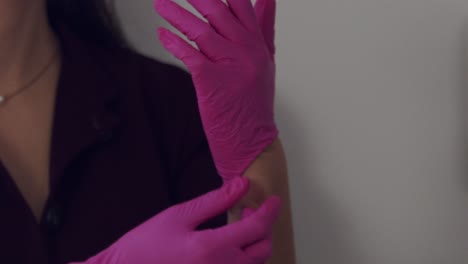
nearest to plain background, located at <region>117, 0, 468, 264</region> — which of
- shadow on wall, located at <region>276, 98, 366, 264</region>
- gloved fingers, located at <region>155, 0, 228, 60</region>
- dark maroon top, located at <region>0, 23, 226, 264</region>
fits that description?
shadow on wall, located at <region>276, 98, 366, 264</region>

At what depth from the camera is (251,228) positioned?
578 millimetres

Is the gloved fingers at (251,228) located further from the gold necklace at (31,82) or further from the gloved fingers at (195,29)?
the gold necklace at (31,82)

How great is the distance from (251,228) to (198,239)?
6 centimetres

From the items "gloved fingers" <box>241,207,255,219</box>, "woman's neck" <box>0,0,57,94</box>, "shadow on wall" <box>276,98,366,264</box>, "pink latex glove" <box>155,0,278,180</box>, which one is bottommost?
"shadow on wall" <box>276,98,366,264</box>

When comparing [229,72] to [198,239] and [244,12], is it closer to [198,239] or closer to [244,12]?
[244,12]

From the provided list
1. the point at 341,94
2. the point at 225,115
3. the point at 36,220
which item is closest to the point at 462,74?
the point at 341,94

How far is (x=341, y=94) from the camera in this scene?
34.4 inches

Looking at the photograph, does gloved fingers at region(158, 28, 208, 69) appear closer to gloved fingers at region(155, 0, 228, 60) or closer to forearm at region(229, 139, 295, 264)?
gloved fingers at region(155, 0, 228, 60)

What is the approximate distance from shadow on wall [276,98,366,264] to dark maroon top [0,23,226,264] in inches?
7.3

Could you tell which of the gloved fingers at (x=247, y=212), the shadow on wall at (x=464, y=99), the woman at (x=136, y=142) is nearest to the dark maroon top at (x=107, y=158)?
the woman at (x=136, y=142)

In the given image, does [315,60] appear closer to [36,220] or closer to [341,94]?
[341,94]

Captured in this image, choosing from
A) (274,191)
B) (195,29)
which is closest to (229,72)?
(195,29)

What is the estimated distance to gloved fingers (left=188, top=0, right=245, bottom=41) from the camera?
24.3 inches

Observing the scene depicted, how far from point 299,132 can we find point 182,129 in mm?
218
